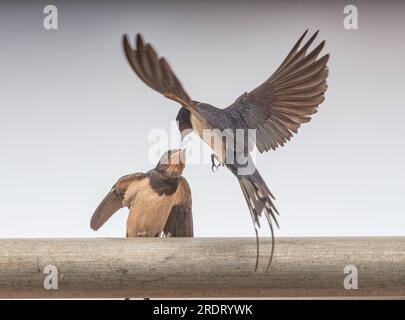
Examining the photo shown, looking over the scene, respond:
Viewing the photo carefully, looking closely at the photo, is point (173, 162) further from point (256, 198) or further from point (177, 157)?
point (256, 198)

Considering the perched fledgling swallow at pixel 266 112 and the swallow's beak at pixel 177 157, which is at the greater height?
the perched fledgling swallow at pixel 266 112

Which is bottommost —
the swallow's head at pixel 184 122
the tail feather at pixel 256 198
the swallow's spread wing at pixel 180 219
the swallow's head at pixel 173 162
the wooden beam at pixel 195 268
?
the wooden beam at pixel 195 268

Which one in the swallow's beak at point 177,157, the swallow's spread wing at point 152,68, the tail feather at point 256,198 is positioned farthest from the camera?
the swallow's beak at point 177,157

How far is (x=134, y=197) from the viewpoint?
754mm

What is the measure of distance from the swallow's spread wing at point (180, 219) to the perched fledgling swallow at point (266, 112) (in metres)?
0.13

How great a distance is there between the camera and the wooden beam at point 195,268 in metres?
0.62

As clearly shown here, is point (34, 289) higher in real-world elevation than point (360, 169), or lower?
lower

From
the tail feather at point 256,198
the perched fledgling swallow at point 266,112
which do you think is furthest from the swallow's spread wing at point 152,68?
the tail feather at point 256,198

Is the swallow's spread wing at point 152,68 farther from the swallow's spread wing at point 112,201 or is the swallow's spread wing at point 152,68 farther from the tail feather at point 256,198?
the swallow's spread wing at point 112,201

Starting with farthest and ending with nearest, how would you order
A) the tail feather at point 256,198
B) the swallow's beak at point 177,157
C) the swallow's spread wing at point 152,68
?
the swallow's beak at point 177,157, the tail feather at point 256,198, the swallow's spread wing at point 152,68

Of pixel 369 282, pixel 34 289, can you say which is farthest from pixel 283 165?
pixel 34 289

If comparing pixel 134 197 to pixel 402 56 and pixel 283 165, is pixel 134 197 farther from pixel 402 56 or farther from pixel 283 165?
pixel 402 56
